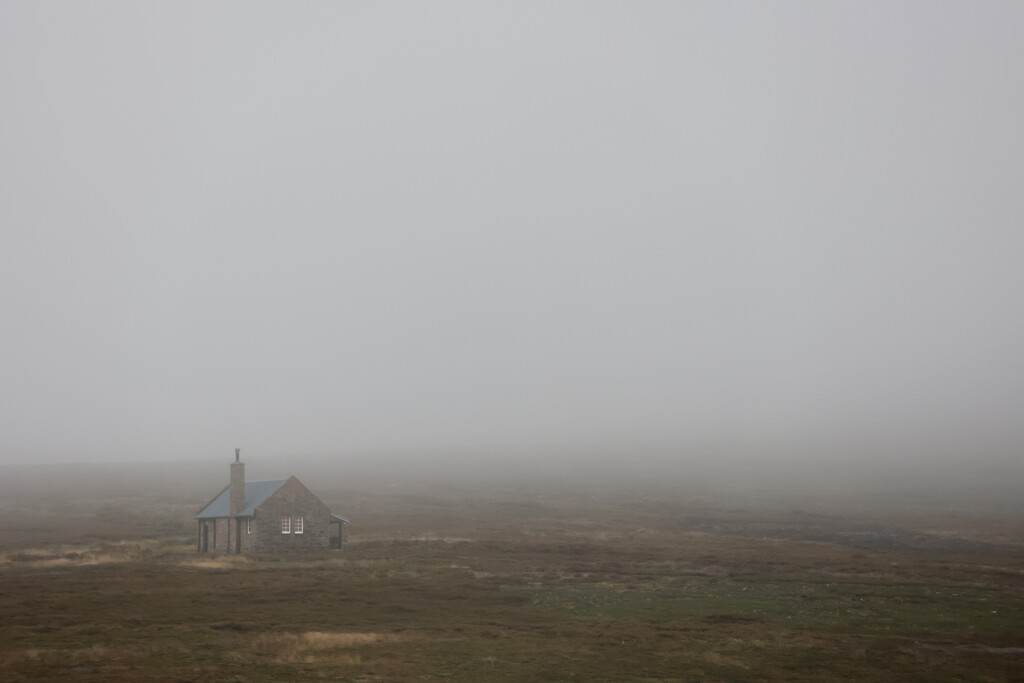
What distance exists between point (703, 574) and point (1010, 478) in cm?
14614

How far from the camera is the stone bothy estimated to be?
68.9 metres

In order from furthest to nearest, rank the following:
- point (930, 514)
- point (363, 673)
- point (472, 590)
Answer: point (930, 514)
point (472, 590)
point (363, 673)

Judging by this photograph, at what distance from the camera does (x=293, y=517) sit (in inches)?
2763

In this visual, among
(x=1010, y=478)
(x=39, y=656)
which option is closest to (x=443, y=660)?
(x=39, y=656)

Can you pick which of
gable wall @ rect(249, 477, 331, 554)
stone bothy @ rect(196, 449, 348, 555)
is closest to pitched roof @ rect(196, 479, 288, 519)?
stone bothy @ rect(196, 449, 348, 555)

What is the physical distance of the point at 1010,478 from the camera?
182m

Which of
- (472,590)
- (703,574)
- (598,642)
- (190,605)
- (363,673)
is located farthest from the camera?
(703,574)

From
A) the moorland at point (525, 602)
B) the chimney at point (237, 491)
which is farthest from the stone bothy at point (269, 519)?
the moorland at point (525, 602)

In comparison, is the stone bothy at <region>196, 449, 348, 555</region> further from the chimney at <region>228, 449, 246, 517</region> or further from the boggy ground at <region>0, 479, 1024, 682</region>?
the boggy ground at <region>0, 479, 1024, 682</region>

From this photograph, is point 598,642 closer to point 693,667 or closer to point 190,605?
point 693,667

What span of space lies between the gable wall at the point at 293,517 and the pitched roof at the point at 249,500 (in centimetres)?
68

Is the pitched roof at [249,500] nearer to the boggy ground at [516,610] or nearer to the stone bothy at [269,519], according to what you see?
the stone bothy at [269,519]

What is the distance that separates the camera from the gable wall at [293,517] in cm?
6881

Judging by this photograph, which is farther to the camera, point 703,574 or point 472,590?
point 703,574
